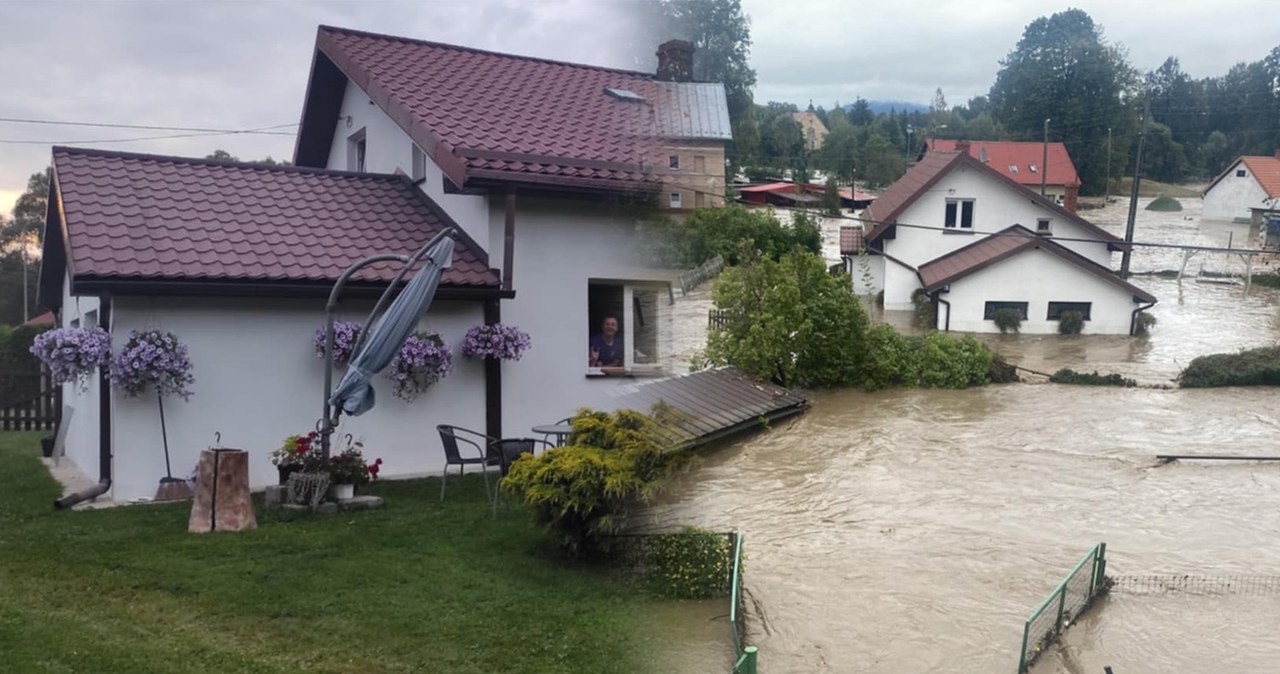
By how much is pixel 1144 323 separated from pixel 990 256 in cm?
412

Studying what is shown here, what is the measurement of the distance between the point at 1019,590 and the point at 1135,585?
3.91 feet

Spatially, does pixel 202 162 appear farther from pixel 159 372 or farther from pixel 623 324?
pixel 623 324

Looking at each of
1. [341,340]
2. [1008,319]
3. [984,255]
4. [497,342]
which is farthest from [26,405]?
[1008,319]

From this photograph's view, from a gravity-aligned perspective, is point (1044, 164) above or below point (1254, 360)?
above

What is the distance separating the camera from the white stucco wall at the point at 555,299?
168 inches

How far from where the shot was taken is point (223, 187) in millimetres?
8078

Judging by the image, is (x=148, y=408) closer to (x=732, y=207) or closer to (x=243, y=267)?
(x=243, y=267)

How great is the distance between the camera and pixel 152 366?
6465 millimetres

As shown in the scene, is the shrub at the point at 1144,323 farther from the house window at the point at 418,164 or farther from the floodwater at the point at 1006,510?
the house window at the point at 418,164

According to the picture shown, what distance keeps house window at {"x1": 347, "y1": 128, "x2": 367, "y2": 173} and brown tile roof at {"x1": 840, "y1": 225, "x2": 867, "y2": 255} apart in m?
5.58

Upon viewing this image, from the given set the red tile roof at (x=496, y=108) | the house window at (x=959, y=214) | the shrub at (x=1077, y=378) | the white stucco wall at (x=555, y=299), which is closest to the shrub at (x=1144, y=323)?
the shrub at (x=1077, y=378)

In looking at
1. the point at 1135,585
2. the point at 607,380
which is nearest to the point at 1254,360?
the point at 1135,585

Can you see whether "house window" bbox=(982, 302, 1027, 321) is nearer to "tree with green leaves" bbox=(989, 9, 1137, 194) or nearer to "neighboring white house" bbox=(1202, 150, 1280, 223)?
"neighboring white house" bbox=(1202, 150, 1280, 223)

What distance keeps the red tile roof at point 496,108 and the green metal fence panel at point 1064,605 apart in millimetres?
3096
